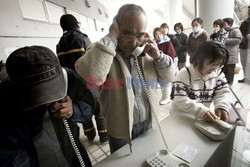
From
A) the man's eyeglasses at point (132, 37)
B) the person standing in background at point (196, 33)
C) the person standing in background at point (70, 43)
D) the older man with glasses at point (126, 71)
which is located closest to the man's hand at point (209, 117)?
the older man with glasses at point (126, 71)

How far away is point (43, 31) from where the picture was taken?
2625 millimetres

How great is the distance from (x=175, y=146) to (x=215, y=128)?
261mm

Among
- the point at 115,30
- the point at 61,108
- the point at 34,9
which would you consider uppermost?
the point at 34,9

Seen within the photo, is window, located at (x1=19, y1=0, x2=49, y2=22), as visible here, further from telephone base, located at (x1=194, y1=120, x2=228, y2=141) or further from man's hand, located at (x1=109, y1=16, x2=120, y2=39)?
telephone base, located at (x1=194, y1=120, x2=228, y2=141)

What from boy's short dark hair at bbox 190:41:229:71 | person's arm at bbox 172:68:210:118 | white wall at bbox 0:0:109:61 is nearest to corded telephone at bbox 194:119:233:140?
person's arm at bbox 172:68:210:118

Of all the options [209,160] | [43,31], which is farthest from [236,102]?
[43,31]

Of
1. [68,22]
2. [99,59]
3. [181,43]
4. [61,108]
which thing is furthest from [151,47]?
[181,43]

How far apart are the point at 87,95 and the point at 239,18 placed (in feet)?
2.86

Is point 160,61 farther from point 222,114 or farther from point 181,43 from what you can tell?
point 181,43

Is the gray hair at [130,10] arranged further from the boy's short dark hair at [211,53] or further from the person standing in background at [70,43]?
the person standing in background at [70,43]

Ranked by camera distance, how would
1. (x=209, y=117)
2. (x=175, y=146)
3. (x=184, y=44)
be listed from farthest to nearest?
1. (x=184, y=44)
2. (x=209, y=117)
3. (x=175, y=146)

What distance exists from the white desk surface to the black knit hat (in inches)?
17.4

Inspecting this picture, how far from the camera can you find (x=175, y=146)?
2.28 feet

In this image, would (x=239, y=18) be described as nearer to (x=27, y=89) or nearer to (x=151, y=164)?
(x=151, y=164)
